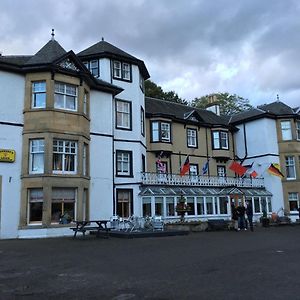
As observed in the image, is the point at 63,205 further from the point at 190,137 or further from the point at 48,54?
the point at 190,137

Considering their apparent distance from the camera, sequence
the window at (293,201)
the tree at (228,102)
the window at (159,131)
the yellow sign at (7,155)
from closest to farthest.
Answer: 1. the yellow sign at (7,155)
2. the window at (159,131)
3. the window at (293,201)
4. the tree at (228,102)

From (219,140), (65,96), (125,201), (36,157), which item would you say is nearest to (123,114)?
(65,96)

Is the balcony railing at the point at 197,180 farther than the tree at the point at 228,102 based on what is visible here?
No

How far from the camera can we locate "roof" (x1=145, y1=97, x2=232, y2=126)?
105 feet

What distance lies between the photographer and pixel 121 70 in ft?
89.7

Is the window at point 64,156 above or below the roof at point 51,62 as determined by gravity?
below

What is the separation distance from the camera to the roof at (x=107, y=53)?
2656cm

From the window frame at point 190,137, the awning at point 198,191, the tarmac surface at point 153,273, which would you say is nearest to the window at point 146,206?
the awning at point 198,191

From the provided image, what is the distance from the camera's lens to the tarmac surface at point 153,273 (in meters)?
7.08

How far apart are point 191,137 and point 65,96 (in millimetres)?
15141

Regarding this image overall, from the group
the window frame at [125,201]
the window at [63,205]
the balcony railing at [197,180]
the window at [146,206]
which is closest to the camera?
the window at [63,205]

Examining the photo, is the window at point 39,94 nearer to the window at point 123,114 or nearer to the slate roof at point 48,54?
the slate roof at point 48,54

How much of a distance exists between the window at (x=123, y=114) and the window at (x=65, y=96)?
438cm

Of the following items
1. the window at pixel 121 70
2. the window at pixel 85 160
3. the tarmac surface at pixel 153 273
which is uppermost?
the window at pixel 121 70
